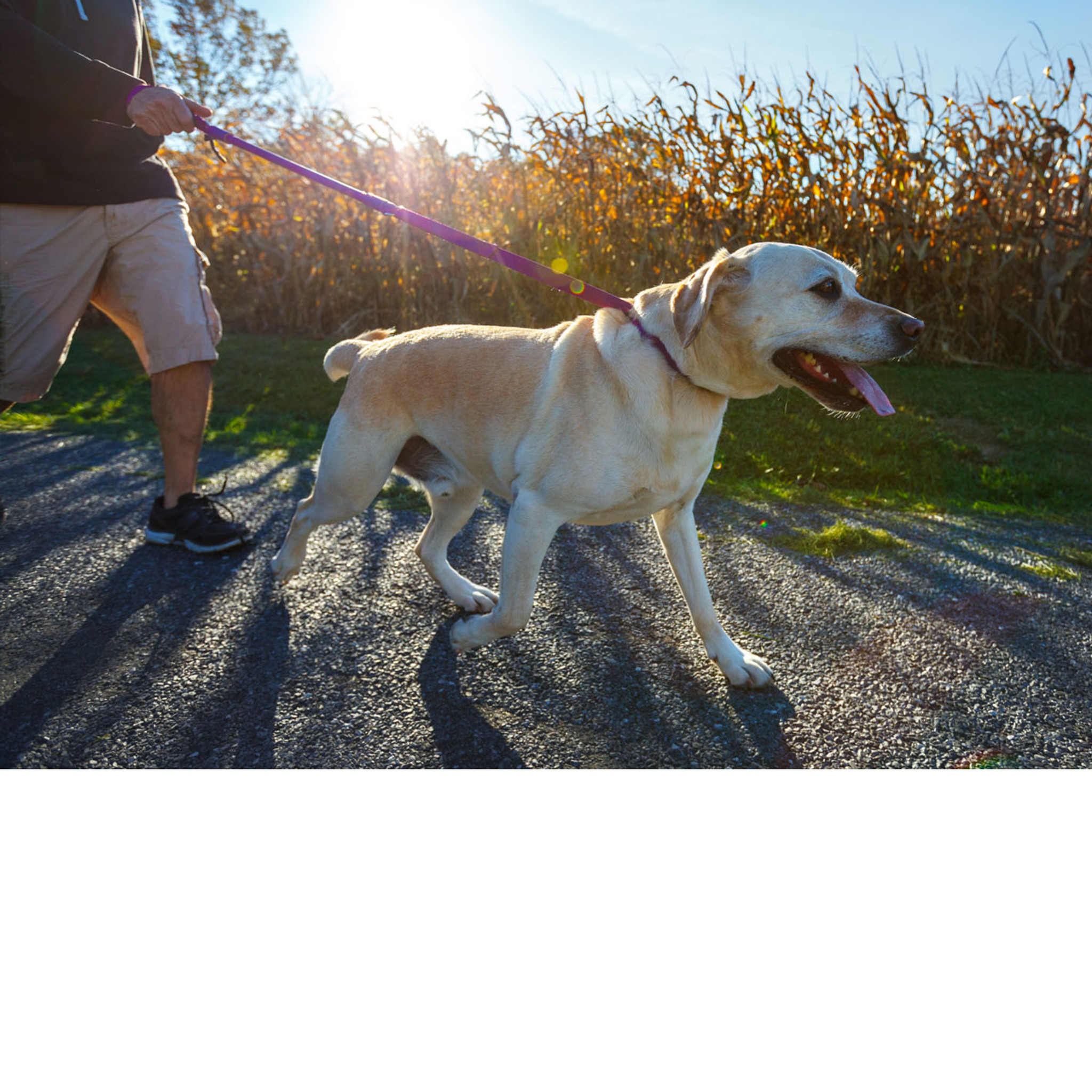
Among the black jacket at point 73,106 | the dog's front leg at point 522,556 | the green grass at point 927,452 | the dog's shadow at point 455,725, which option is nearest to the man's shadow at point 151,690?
the dog's shadow at point 455,725

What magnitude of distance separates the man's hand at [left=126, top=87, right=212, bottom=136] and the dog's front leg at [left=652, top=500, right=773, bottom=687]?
2.41 metres

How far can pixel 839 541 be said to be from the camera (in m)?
4.32

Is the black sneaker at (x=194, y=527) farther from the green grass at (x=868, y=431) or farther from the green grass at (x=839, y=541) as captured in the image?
the green grass at (x=839, y=541)

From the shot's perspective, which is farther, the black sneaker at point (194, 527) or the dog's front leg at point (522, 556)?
the black sneaker at point (194, 527)

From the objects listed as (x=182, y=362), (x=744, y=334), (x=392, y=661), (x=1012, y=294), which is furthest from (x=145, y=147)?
(x=1012, y=294)

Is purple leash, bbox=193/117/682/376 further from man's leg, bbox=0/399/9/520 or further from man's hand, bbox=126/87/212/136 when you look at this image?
man's leg, bbox=0/399/9/520

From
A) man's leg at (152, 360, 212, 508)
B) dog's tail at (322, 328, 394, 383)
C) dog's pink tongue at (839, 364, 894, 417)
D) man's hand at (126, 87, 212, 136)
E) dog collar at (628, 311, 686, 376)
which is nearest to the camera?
dog's pink tongue at (839, 364, 894, 417)

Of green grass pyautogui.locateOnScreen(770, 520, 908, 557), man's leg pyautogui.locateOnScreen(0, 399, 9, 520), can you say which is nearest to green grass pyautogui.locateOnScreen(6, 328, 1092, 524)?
green grass pyautogui.locateOnScreen(770, 520, 908, 557)

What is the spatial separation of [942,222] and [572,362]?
21.7 ft

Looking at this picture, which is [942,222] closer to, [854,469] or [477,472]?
[854,469]

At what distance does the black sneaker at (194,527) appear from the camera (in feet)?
13.5

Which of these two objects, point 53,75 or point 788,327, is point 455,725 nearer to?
point 788,327

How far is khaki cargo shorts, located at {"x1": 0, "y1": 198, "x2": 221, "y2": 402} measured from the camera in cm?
376

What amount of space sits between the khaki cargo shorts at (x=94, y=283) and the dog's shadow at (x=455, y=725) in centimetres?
203
